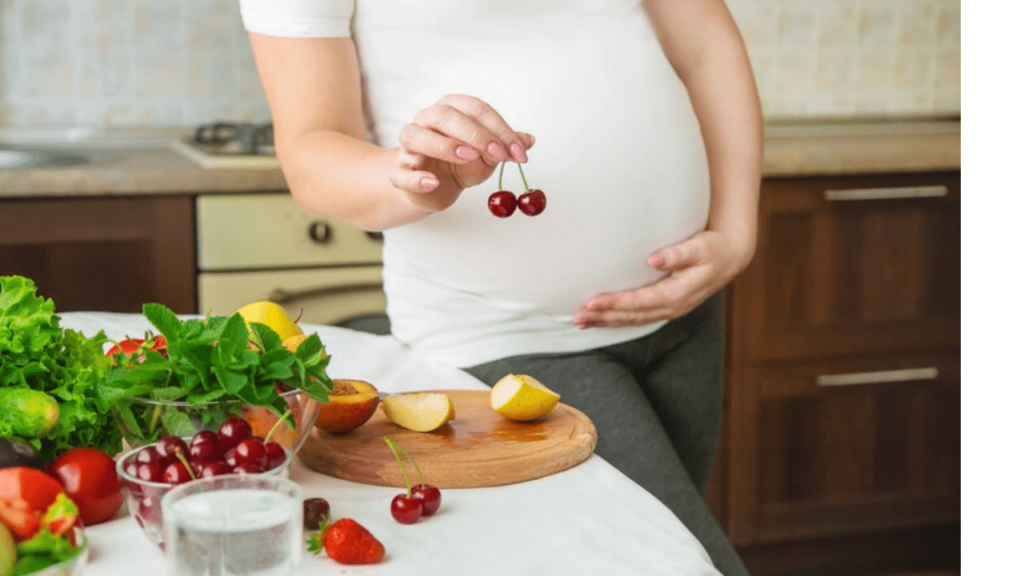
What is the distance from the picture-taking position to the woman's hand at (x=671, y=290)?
52.1 inches

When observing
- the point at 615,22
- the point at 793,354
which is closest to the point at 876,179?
the point at 793,354

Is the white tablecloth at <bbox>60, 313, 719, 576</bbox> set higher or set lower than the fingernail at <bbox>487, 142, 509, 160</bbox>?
lower

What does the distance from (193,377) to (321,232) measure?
144 cm

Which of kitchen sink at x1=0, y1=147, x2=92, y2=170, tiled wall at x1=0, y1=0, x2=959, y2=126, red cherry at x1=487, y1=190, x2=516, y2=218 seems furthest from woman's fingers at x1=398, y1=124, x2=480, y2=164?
tiled wall at x1=0, y1=0, x2=959, y2=126

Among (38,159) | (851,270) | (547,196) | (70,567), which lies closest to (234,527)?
(70,567)

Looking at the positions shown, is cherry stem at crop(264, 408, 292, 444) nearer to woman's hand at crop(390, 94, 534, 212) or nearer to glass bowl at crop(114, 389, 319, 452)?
glass bowl at crop(114, 389, 319, 452)

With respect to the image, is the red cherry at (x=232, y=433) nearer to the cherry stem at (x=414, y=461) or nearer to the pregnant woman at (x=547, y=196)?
the cherry stem at (x=414, y=461)

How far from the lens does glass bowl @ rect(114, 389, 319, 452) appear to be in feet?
2.73

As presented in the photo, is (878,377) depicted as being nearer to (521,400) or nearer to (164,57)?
(164,57)

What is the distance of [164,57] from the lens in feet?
8.78

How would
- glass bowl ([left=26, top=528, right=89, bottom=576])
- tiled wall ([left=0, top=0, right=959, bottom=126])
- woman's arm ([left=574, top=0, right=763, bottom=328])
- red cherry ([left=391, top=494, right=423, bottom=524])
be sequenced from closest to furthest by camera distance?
A: glass bowl ([left=26, top=528, right=89, bottom=576]), red cherry ([left=391, top=494, right=423, bottom=524]), woman's arm ([left=574, top=0, right=763, bottom=328]), tiled wall ([left=0, top=0, right=959, bottom=126])

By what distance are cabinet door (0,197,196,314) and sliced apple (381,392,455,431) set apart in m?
1.26

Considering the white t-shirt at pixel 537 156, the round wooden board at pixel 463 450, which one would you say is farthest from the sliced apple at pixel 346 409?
the white t-shirt at pixel 537 156
